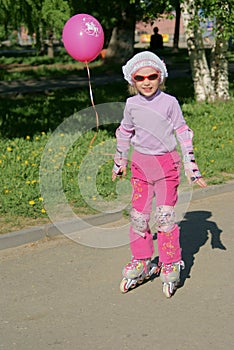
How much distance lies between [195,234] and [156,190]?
175cm

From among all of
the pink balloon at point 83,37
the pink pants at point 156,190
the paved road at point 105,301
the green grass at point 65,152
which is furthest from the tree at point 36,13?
the pink pants at point 156,190

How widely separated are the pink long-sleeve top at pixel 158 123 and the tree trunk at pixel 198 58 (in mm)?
8851

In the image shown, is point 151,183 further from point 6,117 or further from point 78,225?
point 6,117

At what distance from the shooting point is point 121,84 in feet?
61.8

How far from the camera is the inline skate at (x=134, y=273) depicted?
16.5 ft

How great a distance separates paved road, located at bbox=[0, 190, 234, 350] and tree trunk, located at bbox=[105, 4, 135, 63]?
19372 mm

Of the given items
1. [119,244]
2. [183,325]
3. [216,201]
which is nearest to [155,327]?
[183,325]

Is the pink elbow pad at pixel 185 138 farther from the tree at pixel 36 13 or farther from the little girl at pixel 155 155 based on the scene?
the tree at pixel 36 13

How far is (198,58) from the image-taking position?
1410cm

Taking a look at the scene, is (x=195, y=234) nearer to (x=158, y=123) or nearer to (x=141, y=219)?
(x=141, y=219)

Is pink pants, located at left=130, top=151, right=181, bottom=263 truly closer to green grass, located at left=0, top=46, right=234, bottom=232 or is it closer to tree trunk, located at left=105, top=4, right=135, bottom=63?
green grass, located at left=0, top=46, right=234, bottom=232

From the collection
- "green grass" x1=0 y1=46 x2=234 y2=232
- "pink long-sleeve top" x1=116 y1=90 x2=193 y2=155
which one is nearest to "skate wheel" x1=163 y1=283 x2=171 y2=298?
"pink long-sleeve top" x1=116 y1=90 x2=193 y2=155

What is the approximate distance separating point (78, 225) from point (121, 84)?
12.6 meters

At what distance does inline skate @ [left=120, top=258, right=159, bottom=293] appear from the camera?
502 cm
